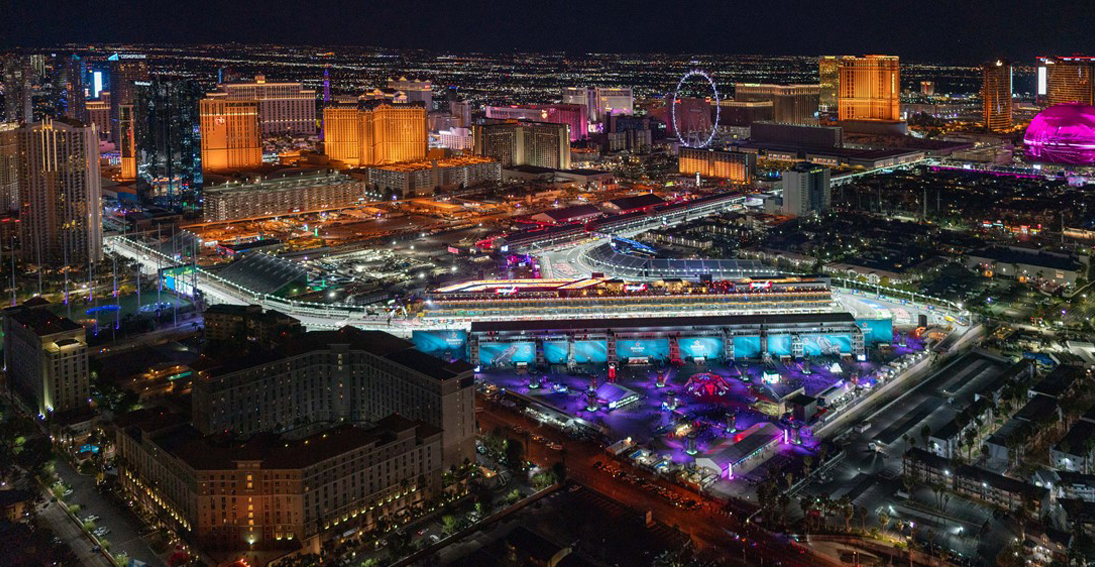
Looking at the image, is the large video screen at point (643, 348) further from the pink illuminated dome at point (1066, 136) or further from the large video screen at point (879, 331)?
the pink illuminated dome at point (1066, 136)

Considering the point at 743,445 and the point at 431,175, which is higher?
the point at 431,175

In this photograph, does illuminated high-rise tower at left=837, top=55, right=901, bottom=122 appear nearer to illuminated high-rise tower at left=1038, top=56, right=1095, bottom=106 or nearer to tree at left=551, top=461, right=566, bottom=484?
illuminated high-rise tower at left=1038, top=56, right=1095, bottom=106

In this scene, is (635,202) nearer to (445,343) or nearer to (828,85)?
(445,343)

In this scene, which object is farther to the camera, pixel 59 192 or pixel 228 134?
pixel 228 134

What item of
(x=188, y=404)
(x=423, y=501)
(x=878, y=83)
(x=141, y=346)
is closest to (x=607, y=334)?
(x=423, y=501)

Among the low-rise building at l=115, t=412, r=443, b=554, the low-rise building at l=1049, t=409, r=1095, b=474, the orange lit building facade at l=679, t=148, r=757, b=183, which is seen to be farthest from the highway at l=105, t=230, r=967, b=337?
the orange lit building facade at l=679, t=148, r=757, b=183

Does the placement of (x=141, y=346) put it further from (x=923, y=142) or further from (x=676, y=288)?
(x=923, y=142)

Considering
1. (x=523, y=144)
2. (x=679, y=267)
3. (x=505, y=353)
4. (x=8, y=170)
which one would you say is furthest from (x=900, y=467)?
(x=523, y=144)
